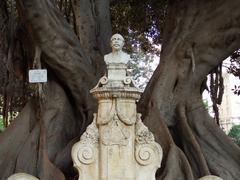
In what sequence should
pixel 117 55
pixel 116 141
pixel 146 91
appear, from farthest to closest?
pixel 146 91 < pixel 117 55 < pixel 116 141

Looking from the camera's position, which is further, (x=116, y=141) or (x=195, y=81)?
(x=195, y=81)

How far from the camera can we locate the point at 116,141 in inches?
163

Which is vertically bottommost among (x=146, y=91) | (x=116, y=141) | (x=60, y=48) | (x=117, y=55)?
(x=116, y=141)

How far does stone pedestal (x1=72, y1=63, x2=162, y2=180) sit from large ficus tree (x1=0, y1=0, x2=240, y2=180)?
2.49ft

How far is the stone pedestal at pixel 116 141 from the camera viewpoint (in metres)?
4.12

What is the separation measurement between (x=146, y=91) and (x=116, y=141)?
167 centimetres

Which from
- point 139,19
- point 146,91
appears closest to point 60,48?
point 146,91

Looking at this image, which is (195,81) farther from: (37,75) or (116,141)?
(37,75)

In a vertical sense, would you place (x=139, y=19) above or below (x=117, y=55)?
above

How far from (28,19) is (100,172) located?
1.91 m

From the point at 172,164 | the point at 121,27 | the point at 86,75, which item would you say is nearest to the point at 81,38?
the point at 86,75

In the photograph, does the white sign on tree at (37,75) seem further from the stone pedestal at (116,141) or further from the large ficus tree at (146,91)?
the stone pedestal at (116,141)

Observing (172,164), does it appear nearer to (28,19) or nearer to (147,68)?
(28,19)

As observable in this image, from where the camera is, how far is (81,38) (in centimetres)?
621
